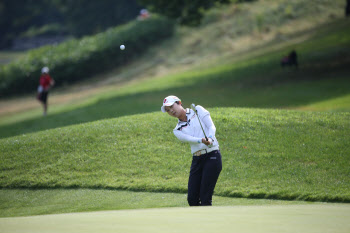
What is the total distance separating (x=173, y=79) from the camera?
38844mm

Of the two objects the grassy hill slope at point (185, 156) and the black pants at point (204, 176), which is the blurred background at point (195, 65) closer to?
the grassy hill slope at point (185, 156)

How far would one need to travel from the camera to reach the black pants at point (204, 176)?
8.42m

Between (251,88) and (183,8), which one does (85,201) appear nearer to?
(251,88)

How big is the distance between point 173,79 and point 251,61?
6.52 m

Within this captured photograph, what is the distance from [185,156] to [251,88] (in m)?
17.0

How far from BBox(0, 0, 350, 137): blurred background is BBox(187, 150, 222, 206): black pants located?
13584 mm

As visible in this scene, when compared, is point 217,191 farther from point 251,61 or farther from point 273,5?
point 273,5

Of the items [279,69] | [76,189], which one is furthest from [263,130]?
[279,69]

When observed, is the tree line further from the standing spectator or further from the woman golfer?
the woman golfer

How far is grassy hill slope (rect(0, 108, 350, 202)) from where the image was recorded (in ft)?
39.9

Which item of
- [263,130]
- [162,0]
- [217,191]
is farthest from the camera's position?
[162,0]

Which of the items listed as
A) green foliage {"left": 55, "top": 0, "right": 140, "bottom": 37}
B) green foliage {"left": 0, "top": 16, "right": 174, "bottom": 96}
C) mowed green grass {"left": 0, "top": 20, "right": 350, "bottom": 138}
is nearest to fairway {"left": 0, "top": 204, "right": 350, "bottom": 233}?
mowed green grass {"left": 0, "top": 20, "right": 350, "bottom": 138}

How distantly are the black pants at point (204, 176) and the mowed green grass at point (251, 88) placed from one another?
13.2 metres

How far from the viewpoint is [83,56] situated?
47.0 meters
